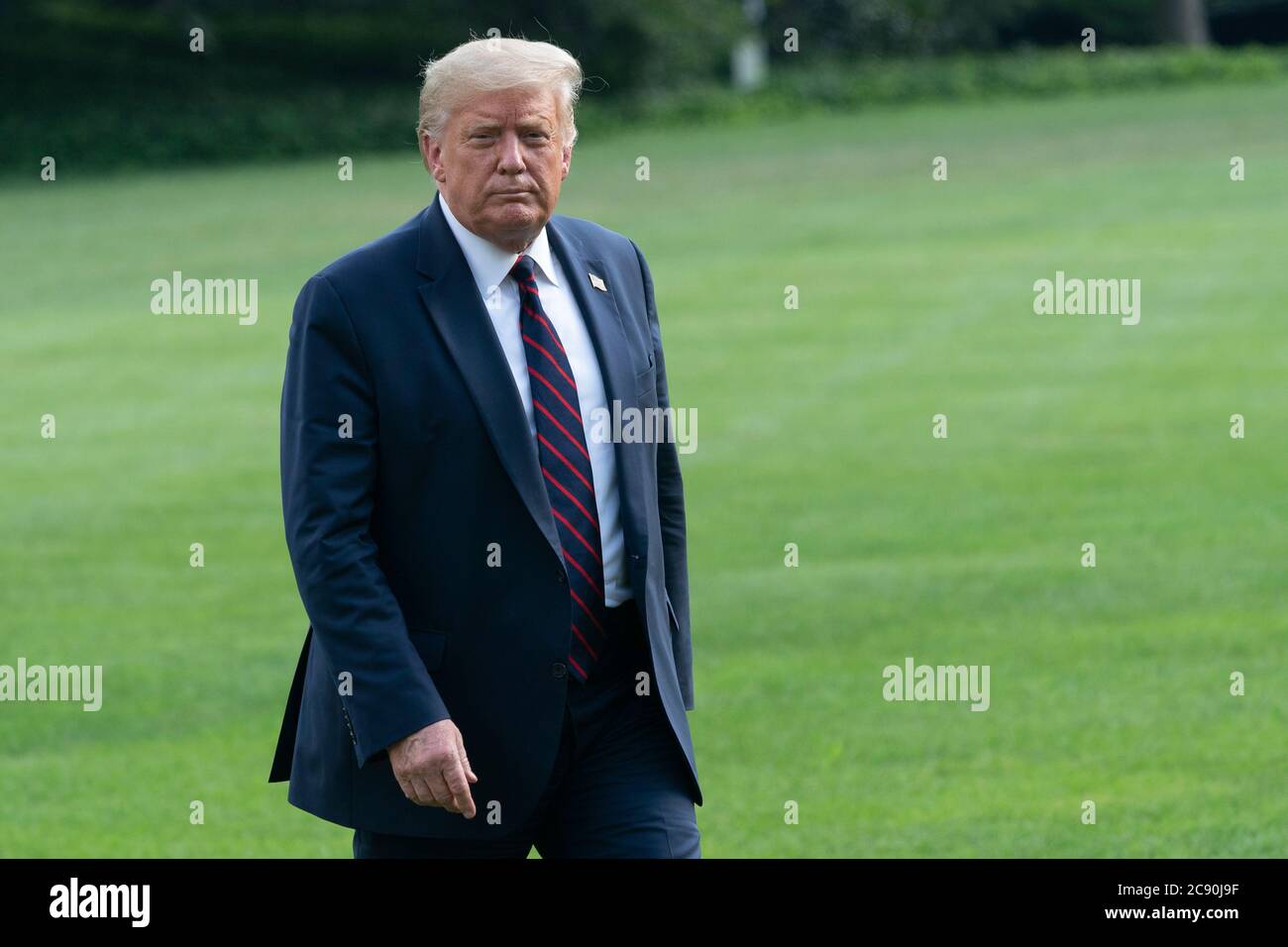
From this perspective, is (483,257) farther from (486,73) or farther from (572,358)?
(486,73)

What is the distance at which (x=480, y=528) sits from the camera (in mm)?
4051

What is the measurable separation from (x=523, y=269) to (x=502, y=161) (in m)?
0.28

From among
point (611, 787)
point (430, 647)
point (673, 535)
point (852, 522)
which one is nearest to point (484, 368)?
point (430, 647)

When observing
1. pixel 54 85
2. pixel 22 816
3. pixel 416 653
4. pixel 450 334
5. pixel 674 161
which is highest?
pixel 54 85

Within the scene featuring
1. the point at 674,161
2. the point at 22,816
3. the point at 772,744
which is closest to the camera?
the point at 22,816

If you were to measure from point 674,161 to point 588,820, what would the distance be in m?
35.1

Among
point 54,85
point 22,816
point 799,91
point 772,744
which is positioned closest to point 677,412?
point 772,744

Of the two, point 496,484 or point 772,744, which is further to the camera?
point 772,744

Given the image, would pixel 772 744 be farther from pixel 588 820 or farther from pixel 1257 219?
pixel 1257 219

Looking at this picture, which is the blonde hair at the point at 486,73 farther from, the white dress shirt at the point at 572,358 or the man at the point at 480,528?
the white dress shirt at the point at 572,358

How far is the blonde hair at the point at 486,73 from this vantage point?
13.1ft

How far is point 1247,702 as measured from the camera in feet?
28.5

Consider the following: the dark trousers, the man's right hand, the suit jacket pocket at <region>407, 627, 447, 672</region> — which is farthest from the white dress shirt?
the man's right hand

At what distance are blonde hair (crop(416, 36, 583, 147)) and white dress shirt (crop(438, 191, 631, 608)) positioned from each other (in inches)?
8.5
